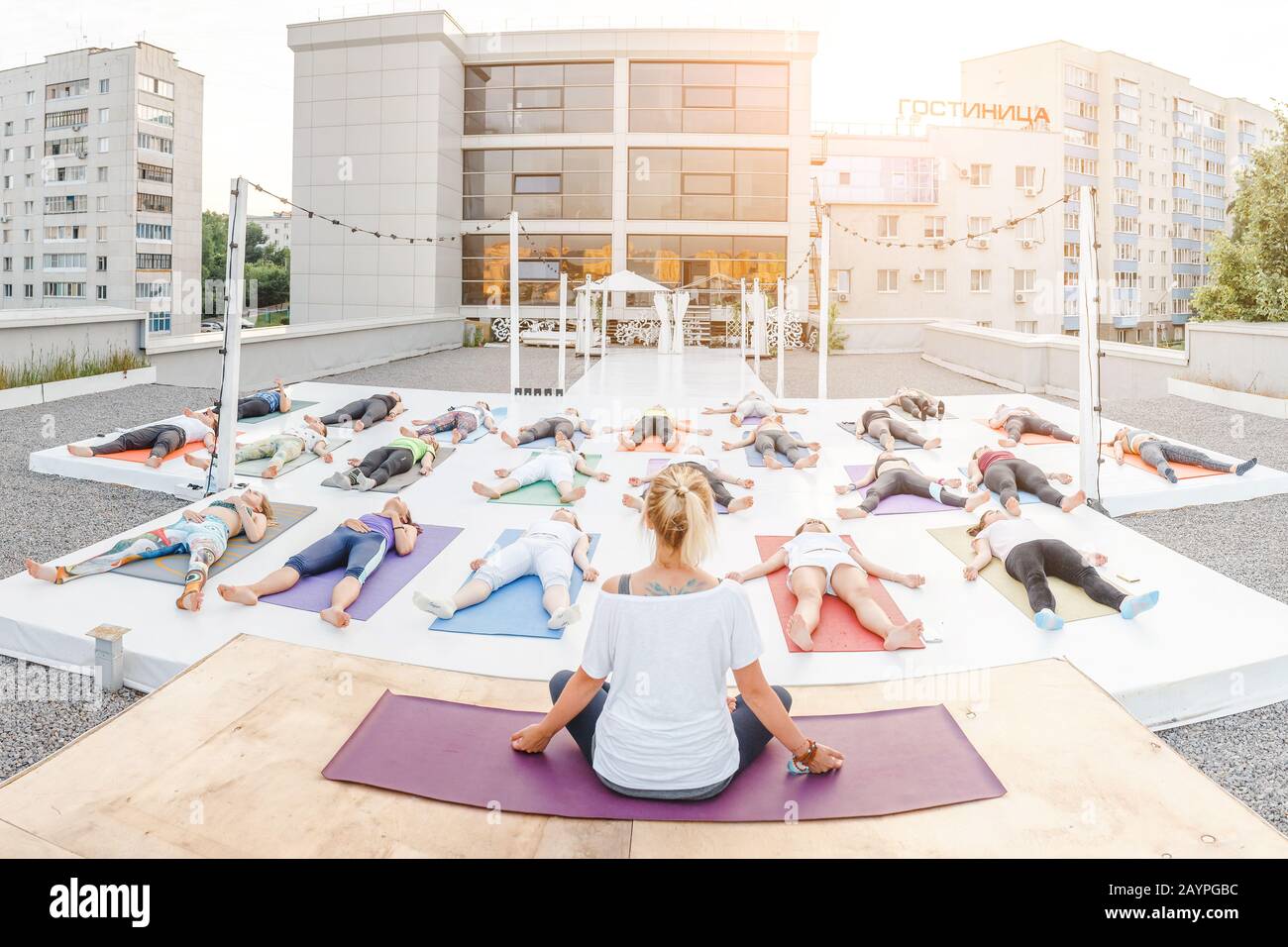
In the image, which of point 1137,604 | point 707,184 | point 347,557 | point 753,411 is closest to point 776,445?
point 753,411

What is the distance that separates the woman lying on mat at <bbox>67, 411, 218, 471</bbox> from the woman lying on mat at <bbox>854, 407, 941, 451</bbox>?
735 centimetres

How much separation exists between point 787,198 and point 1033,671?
28320 millimetres

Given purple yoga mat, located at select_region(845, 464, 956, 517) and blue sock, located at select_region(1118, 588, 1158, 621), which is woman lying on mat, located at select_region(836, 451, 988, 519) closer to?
purple yoga mat, located at select_region(845, 464, 956, 517)

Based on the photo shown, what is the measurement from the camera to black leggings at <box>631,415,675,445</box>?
1057 centimetres

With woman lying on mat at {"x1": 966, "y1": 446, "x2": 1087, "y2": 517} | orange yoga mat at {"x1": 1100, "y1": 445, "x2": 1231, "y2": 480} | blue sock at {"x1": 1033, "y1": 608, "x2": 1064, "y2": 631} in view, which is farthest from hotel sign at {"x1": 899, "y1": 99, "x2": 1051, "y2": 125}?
blue sock at {"x1": 1033, "y1": 608, "x2": 1064, "y2": 631}

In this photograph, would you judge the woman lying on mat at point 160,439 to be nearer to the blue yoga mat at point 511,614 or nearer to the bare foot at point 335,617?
the bare foot at point 335,617

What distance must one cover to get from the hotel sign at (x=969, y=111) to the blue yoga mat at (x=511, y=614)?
138ft

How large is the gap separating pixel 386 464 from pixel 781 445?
4348 millimetres

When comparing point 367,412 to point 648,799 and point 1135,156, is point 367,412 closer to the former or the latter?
point 648,799

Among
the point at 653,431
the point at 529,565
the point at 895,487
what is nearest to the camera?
the point at 529,565

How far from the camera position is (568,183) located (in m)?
31.5

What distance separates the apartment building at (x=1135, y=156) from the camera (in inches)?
1975

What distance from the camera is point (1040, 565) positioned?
19.2 ft

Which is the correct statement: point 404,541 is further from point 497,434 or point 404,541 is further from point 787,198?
point 787,198
